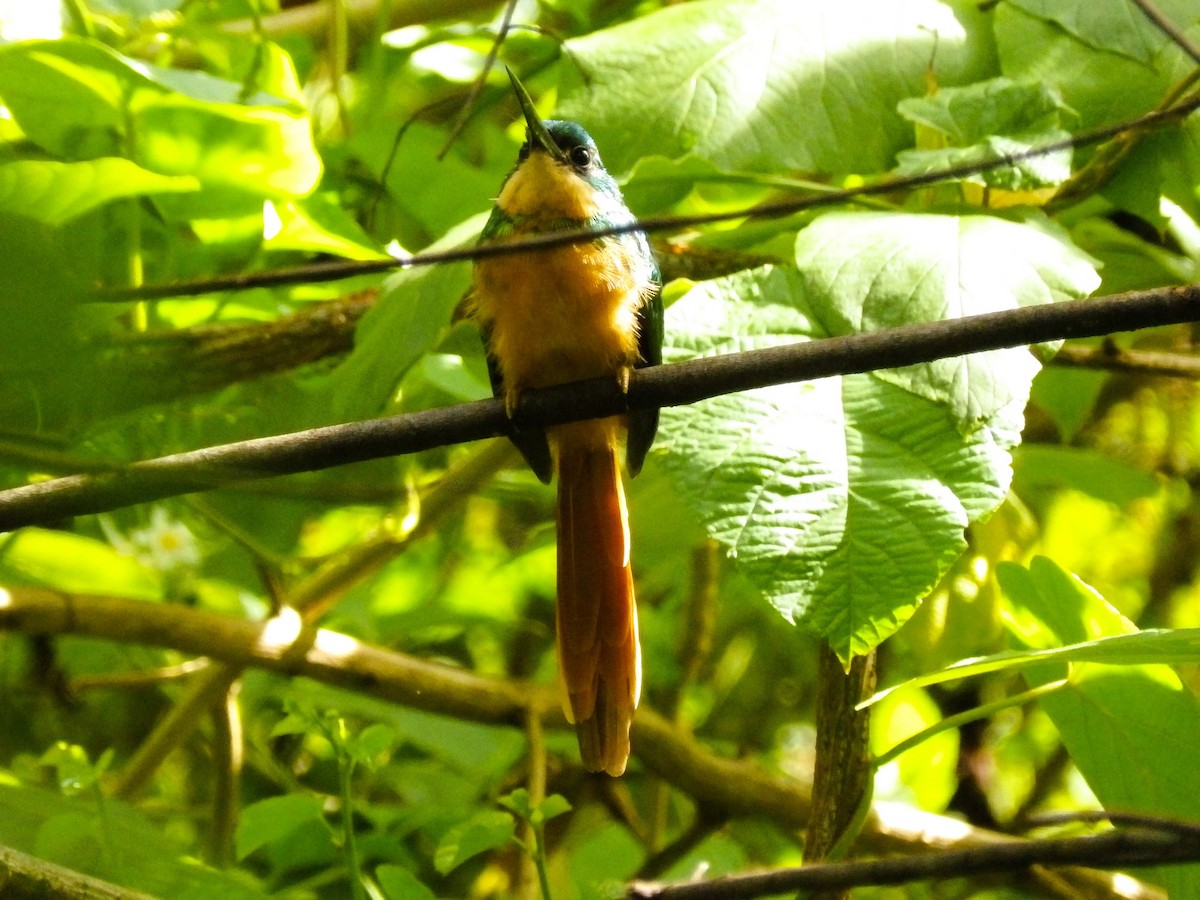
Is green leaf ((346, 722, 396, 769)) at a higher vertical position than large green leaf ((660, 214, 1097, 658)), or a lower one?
lower

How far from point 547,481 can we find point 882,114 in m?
0.72

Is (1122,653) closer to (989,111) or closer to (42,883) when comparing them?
(989,111)

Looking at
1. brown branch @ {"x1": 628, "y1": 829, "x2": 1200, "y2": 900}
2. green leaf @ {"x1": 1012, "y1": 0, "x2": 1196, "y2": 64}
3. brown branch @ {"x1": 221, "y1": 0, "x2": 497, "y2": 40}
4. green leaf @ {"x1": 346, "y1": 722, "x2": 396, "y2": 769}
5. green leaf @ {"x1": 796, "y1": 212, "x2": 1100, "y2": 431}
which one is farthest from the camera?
brown branch @ {"x1": 221, "y1": 0, "x2": 497, "y2": 40}

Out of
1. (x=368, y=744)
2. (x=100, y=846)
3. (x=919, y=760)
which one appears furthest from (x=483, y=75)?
(x=919, y=760)

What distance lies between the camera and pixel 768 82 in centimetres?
152

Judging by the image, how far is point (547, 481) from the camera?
1915mm

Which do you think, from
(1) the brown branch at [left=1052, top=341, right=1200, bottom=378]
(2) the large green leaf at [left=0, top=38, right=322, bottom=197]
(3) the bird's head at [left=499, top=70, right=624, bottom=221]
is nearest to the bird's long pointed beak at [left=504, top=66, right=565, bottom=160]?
(3) the bird's head at [left=499, top=70, right=624, bottom=221]

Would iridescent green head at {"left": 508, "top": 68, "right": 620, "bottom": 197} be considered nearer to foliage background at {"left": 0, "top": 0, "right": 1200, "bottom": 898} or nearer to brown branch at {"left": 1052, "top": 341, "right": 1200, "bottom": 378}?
foliage background at {"left": 0, "top": 0, "right": 1200, "bottom": 898}

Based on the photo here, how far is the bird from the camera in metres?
1.69

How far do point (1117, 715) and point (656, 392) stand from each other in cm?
61

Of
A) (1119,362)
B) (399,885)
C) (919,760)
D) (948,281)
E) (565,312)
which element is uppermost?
(948,281)

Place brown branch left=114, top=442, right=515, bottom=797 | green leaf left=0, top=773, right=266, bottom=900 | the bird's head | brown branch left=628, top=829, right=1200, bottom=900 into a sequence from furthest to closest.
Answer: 1. brown branch left=114, top=442, right=515, bottom=797
2. the bird's head
3. green leaf left=0, top=773, right=266, bottom=900
4. brown branch left=628, top=829, right=1200, bottom=900

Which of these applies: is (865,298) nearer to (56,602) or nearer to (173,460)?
(173,460)

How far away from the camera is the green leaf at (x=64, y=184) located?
1337 mm
